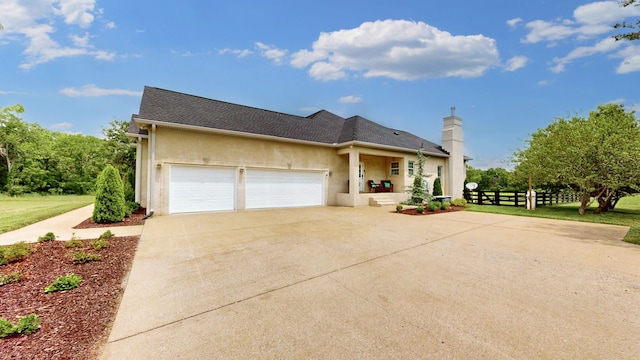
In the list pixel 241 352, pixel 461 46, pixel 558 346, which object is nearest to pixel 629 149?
pixel 461 46

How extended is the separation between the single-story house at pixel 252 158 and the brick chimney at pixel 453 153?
6.44ft

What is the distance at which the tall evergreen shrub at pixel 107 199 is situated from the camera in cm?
859

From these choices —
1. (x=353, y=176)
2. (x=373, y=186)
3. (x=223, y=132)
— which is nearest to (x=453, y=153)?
(x=373, y=186)

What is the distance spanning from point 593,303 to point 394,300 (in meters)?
2.40

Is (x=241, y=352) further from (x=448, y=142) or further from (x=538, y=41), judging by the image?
(x=448, y=142)

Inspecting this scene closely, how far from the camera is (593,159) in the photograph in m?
10.9

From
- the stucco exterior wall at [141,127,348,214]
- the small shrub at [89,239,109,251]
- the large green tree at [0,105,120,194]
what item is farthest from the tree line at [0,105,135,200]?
the small shrub at [89,239,109,251]

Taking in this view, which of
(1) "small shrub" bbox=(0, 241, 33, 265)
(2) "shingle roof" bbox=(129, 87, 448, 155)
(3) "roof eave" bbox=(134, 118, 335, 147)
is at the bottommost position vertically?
(1) "small shrub" bbox=(0, 241, 33, 265)

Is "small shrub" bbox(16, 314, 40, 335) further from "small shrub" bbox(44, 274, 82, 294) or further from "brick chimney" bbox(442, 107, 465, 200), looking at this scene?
"brick chimney" bbox(442, 107, 465, 200)

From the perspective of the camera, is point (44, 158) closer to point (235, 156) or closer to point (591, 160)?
point (235, 156)

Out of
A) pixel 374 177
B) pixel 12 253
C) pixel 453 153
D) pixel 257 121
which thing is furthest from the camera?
pixel 453 153

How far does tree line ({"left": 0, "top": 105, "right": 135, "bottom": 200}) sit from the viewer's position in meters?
21.7

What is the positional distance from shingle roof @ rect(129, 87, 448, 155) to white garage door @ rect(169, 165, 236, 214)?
2030mm

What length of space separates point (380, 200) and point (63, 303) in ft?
45.3
